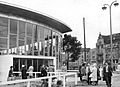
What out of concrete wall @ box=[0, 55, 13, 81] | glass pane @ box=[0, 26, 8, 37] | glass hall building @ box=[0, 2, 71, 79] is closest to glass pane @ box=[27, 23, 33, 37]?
glass hall building @ box=[0, 2, 71, 79]

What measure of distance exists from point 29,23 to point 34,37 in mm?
1684

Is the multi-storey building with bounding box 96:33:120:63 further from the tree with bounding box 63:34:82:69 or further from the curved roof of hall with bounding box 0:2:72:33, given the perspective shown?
the curved roof of hall with bounding box 0:2:72:33

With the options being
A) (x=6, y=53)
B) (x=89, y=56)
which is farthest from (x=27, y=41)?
(x=89, y=56)

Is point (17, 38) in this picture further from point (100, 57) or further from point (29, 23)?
point (100, 57)

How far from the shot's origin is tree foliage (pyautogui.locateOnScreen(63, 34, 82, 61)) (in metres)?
55.8

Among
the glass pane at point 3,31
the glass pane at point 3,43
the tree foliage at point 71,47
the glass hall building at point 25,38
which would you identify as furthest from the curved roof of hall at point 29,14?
the tree foliage at point 71,47

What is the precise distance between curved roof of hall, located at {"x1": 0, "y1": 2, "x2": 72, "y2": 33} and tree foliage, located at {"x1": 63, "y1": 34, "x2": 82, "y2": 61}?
2351 centimetres

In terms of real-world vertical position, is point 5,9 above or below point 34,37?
above

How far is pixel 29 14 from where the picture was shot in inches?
1010

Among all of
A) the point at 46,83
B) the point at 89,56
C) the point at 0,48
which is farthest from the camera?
the point at 89,56

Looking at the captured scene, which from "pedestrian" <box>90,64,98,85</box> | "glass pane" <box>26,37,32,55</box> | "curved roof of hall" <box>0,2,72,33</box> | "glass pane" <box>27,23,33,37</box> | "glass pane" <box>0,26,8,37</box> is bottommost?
"pedestrian" <box>90,64,98,85</box>

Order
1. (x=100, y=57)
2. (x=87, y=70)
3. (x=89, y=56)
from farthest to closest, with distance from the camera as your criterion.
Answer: (x=89, y=56) → (x=100, y=57) → (x=87, y=70)

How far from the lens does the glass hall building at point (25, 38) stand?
22.5 m

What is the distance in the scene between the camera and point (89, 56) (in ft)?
387
